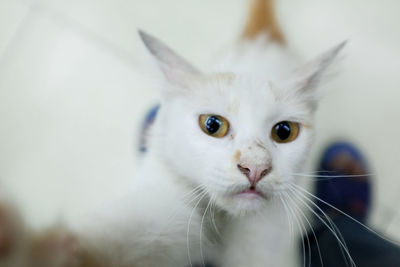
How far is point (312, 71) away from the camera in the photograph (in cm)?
69

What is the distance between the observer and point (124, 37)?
1300 mm

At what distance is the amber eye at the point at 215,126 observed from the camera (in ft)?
2.00

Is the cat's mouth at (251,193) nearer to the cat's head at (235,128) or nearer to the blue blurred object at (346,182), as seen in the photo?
the cat's head at (235,128)

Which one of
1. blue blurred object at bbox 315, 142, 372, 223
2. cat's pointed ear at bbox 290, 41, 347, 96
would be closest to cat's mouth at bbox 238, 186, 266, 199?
cat's pointed ear at bbox 290, 41, 347, 96

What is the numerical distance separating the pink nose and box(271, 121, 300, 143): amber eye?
0.34ft

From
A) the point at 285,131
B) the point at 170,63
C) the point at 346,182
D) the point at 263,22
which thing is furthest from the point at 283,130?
the point at 346,182

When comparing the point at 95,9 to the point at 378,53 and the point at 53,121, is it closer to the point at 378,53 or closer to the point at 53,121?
the point at 53,121

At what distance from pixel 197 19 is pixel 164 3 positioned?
16 cm

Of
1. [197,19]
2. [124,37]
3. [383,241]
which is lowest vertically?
[383,241]

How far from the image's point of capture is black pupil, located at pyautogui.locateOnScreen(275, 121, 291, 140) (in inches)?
25.4

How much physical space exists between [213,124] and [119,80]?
0.75 meters

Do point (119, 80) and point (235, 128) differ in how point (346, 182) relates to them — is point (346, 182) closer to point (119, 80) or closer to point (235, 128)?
point (235, 128)

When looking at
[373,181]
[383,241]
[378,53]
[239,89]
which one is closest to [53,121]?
[239,89]

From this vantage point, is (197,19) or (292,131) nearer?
(292,131)
